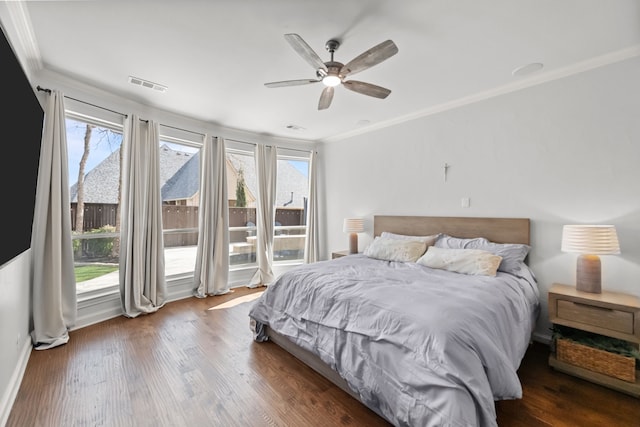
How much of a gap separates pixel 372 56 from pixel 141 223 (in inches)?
131

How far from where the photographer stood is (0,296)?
5.72ft

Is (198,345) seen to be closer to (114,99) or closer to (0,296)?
(0,296)

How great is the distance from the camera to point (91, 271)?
132 inches

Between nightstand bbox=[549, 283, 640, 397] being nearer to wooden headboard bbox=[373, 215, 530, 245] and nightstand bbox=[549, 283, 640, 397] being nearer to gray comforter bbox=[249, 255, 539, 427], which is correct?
gray comforter bbox=[249, 255, 539, 427]

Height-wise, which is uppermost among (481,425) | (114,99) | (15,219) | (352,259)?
A: (114,99)

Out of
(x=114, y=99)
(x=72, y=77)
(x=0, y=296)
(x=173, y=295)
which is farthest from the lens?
(x=173, y=295)

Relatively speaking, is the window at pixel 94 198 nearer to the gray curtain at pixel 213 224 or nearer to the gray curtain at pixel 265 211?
the gray curtain at pixel 213 224

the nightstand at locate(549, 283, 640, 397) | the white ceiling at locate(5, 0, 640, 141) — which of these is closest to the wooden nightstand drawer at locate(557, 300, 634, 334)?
the nightstand at locate(549, 283, 640, 397)

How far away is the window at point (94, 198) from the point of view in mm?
3188

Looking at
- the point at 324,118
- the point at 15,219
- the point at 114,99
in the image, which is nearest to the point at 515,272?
the point at 324,118

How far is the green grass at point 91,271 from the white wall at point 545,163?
163 inches

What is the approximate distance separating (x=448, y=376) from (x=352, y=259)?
2072mm

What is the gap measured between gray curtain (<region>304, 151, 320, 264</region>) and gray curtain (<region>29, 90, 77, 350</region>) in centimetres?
349

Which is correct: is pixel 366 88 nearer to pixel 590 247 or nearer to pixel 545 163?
pixel 545 163
